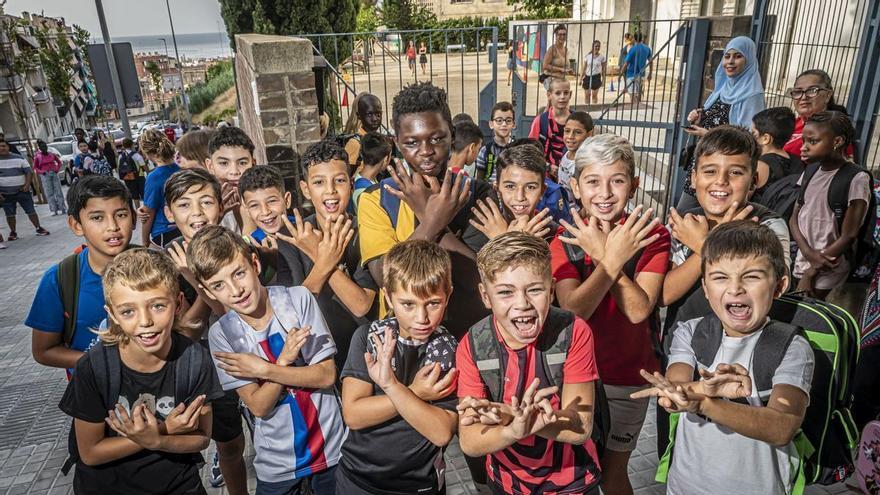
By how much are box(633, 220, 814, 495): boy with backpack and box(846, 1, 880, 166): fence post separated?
13.3ft

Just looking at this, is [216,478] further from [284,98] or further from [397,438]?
[284,98]

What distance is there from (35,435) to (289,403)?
2662 millimetres

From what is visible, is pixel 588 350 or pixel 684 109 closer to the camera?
pixel 588 350

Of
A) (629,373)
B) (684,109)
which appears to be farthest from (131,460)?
(684,109)

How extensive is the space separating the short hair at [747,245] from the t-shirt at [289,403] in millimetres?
1602

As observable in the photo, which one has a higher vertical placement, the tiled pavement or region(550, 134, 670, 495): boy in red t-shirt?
region(550, 134, 670, 495): boy in red t-shirt

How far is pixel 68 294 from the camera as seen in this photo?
249 cm

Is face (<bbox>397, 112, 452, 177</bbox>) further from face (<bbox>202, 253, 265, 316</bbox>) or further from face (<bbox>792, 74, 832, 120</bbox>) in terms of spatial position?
face (<bbox>792, 74, 832, 120</bbox>)

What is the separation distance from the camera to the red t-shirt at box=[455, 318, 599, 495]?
1896 mm

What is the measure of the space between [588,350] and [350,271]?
1.41m

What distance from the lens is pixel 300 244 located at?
262 centimetres

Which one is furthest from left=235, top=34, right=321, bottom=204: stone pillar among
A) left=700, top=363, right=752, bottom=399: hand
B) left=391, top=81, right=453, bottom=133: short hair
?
left=700, top=363, right=752, bottom=399: hand

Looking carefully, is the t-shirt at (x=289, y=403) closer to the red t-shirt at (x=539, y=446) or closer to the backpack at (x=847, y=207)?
the red t-shirt at (x=539, y=446)

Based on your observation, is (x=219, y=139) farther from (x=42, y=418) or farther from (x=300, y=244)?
(x=42, y=418)
